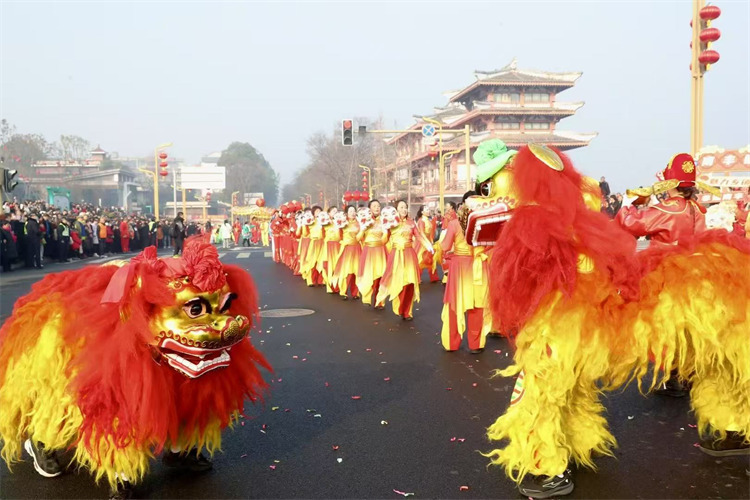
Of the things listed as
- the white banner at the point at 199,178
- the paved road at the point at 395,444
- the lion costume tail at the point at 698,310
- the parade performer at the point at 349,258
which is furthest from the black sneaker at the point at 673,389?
the white banner at the point at 199,178

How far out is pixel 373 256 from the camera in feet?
33.2

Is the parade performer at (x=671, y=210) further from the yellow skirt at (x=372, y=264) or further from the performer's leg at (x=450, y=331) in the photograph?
the yellow skirt at (x=372, y=264)

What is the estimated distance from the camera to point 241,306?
357cm

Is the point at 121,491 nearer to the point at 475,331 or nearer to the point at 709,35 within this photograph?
the point at 475,331

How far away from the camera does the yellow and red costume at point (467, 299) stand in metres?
6.87

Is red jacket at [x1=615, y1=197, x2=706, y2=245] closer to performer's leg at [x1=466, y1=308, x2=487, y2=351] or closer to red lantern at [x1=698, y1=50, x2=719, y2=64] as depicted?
performer's leg at [x1=466, y1=308, x2=487, y2=351]

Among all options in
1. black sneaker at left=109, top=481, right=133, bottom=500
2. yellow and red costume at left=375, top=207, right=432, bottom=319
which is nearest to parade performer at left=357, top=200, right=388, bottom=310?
yellow and red costume at left=375, top=207, right=432, bottom=319

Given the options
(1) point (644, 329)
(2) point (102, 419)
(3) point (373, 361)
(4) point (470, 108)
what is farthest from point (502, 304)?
(4) point (470, 108)

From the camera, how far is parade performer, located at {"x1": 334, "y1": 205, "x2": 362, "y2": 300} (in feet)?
Result: 38.4

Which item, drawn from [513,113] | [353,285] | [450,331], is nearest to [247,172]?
[513,113]

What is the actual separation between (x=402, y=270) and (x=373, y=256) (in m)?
1.32

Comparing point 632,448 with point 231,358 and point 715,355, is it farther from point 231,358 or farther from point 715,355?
point 231,358

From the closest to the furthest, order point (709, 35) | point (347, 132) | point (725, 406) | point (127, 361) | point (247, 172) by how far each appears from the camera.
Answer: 1. point (127, 361)
2. point (725, 406)
3. point (709, 35)
4. point (347, 132)
5. point (247, 172)

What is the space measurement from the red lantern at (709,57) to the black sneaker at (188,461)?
31.7 feet
